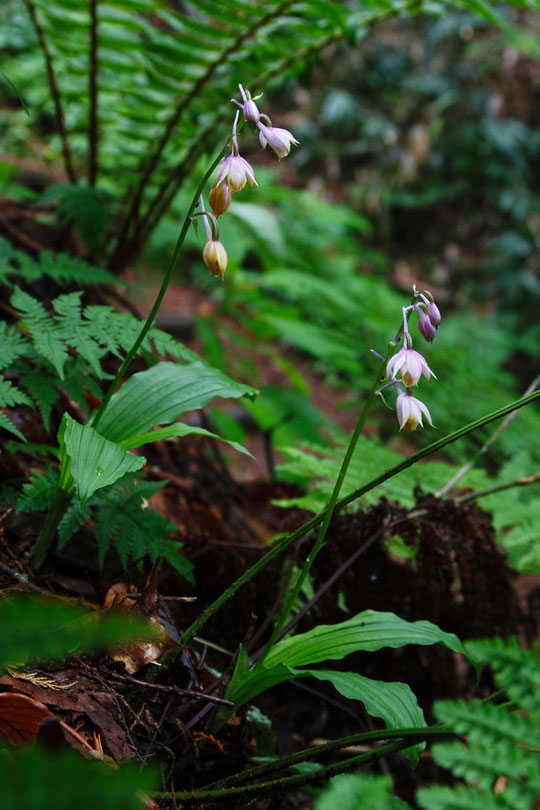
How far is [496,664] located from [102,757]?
2.04ft

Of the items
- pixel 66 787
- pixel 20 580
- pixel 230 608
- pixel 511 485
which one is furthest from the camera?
pixel 511 485

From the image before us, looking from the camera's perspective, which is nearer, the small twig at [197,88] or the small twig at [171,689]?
the small twig at [171,689]

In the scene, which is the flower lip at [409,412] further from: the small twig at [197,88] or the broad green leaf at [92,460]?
the small twig at [197,88]

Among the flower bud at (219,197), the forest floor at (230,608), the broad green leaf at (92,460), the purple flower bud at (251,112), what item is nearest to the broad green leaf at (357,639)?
the forest floor at (230,608)

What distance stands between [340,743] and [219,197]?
0.93 metres

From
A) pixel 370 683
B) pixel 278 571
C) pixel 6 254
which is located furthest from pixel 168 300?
pixel 370 683

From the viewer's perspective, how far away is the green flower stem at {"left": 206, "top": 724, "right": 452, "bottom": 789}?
94cm

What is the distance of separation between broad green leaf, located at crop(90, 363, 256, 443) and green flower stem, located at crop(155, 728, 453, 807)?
67cm

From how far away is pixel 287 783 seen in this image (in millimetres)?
983

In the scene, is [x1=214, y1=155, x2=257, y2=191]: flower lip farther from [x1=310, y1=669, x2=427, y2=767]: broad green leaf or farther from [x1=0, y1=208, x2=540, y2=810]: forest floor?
[x1=310, y1=669, x2=427, y2=767]: broad green leaf

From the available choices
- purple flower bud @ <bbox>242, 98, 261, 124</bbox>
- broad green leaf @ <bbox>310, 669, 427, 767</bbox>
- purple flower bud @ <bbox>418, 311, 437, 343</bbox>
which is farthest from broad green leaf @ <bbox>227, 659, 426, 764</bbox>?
purple flower bud @ <bbox>242, 98, 261, 124</bbox>

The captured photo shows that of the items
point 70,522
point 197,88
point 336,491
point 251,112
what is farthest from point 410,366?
point 197,88

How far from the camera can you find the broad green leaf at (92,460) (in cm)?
107

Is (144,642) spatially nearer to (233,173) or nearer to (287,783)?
(287,783)
